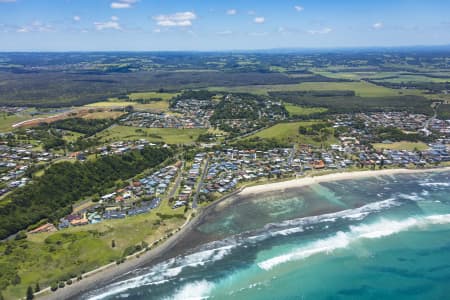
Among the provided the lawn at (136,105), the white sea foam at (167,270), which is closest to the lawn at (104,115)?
the lawn at (136,105)

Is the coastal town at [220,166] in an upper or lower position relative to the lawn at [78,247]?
upper

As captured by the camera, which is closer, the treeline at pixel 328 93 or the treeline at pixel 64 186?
the treeline at pixel 64 186

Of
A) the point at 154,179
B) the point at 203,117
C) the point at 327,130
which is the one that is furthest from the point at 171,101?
the point at 154,179

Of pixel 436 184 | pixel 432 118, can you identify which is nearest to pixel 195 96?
pixel 432 118

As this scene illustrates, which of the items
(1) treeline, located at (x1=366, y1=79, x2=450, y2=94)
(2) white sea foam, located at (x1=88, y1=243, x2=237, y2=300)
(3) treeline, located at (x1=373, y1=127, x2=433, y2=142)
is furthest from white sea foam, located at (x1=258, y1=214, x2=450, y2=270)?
(1) treeline, located at (x1=366, y1=79, x2=450, y2=94)

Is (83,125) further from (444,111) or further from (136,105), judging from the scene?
(444,111)

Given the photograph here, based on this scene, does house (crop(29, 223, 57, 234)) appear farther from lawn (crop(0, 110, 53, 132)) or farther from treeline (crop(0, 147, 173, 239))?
lawn (crop(0, 110, 53, 132))

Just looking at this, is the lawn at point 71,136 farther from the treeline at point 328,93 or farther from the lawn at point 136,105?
the treeline at point 328,93
